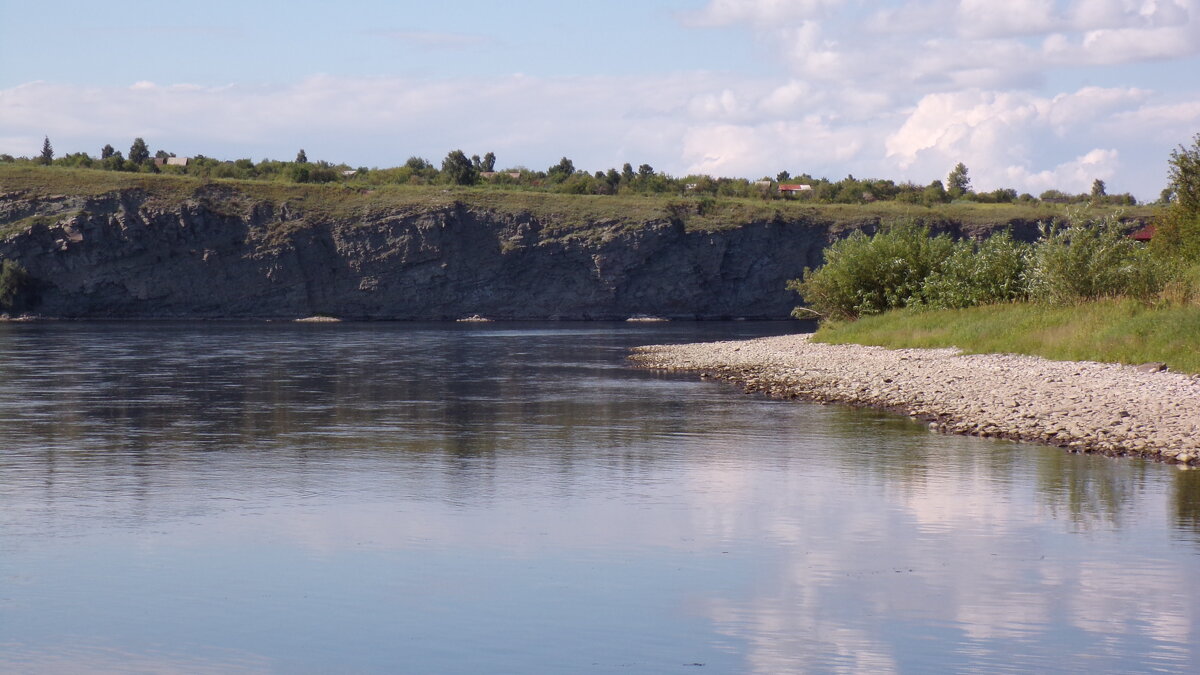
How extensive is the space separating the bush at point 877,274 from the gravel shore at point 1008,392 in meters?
9.86

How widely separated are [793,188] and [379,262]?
6024 cm

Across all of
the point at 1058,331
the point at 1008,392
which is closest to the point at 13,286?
the point at 1058,331

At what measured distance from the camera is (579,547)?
1474cm

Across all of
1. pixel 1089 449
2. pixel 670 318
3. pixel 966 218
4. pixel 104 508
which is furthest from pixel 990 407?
pixel 966 218

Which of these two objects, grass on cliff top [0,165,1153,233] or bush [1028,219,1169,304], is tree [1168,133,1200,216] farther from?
grass on cliff top [0,165,1153,233]

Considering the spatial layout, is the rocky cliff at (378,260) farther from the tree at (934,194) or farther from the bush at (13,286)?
the tree at (934,194)

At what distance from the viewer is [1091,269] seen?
41125mm

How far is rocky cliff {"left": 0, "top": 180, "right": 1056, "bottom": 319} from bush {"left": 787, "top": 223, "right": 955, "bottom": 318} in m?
57.9

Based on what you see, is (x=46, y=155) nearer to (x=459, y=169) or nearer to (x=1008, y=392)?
(x=459, y=169)

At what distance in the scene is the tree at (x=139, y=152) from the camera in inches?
5428

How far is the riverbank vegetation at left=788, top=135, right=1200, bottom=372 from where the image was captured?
33.0 metres

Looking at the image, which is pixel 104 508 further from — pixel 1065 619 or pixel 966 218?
pixel 966 218

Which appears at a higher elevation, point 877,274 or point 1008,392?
point 877,274

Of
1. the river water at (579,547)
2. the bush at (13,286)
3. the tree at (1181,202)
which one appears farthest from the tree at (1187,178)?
the bush at (13,286)
